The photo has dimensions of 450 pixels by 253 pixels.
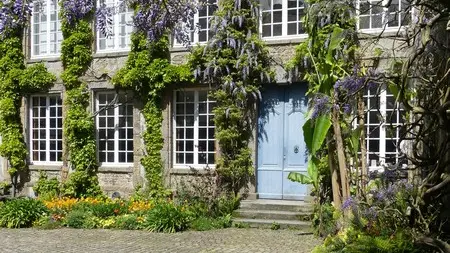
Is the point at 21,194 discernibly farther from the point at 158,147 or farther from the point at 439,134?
the point at 439,134

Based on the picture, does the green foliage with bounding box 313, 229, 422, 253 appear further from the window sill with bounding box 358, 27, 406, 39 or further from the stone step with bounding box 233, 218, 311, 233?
the window sill with bounding box 358, 27, 406, 39

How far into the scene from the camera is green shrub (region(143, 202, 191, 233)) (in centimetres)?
1152

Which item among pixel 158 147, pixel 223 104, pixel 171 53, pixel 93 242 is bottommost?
pixel 93 242

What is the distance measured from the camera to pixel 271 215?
12352 millimetres

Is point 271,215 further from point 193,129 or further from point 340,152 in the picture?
point 340,152

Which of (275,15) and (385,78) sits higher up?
(275,15)

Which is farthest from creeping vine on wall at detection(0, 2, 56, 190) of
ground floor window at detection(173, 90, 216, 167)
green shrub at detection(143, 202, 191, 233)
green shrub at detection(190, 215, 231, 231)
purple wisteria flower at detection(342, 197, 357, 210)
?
purple wisteria flower at detection(342, 197, 357, 210)

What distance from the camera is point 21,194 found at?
1625cm

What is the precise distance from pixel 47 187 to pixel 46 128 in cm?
166

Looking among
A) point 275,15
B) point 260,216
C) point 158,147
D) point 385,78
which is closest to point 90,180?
point 158,147

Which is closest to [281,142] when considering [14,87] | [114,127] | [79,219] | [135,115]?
[135,115]

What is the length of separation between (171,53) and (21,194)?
5.90 m

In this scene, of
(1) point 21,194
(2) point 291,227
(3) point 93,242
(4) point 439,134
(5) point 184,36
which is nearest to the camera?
(4) point 439,134

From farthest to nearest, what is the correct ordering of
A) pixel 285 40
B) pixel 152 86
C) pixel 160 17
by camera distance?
pixel 152 86 < pixel 285 40 < pixel 160 17
